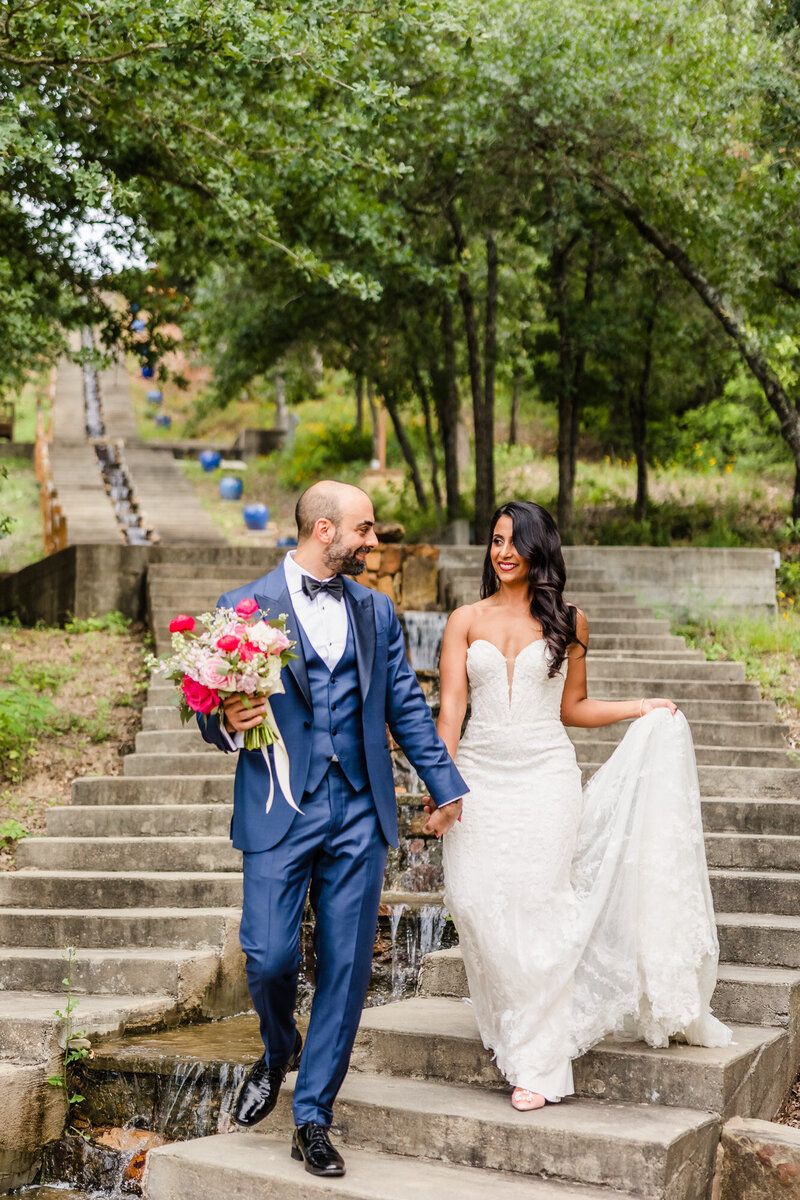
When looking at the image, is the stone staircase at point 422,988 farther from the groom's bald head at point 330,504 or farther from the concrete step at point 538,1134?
the groom's bald head at point 330,504

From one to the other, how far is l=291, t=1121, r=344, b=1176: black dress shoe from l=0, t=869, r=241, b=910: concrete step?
270cm

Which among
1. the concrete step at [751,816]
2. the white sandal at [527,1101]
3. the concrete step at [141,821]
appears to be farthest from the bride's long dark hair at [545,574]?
the concrete step at [141,821]

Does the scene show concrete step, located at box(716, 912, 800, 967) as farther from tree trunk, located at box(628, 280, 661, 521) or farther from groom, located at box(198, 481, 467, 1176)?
tree trunk, located at box(628, 280, 661, 521)

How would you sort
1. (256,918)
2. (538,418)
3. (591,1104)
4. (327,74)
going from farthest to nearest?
1. (538,418)
2. (327,74)
3. (591,1104)
4. (256,918)

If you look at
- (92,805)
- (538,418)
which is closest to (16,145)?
(92,805)

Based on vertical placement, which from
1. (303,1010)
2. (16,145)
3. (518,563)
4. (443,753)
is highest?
(16,145)

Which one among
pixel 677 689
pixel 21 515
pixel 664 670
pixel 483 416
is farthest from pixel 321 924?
pixel 21 515

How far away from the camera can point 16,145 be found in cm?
789

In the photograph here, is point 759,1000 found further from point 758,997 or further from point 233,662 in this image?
point 233,662

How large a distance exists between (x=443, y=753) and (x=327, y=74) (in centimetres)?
694

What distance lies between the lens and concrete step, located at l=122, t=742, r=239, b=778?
817cm

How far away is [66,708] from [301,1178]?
20.0 ft

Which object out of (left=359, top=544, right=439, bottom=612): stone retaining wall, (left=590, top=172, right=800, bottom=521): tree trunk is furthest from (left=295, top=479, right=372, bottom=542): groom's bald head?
(left=590, top=172, right=800, bottom=521): tree trunk

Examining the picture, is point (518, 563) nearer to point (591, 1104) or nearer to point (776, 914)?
point (591, 1104)
